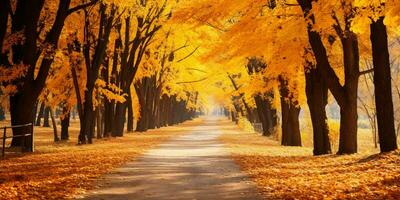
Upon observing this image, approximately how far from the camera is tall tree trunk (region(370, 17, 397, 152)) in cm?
1466

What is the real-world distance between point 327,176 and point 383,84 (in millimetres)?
4170

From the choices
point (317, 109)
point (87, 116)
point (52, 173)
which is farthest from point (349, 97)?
point (87, 116)

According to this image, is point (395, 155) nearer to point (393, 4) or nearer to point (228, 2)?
point (393, 4)

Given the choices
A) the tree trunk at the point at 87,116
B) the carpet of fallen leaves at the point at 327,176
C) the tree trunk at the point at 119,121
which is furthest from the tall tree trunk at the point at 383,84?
the tree trunk at the point at 119,121

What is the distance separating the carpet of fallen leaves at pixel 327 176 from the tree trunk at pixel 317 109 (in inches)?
77.9

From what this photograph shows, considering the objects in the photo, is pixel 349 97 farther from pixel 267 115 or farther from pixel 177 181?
pixel 267 115

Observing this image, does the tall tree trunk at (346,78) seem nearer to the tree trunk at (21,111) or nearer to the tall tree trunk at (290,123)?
the tall tree trunk at (290,123)

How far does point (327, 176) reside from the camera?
40.2 ft

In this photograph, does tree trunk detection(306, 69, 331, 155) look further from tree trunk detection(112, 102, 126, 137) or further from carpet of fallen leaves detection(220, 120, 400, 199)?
tree trunk detection(112, 102, 126, 137)

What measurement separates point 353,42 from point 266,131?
20921 mm

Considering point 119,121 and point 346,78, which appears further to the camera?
point 119,121

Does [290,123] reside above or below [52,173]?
above

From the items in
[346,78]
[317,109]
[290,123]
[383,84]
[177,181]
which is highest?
[346,78]

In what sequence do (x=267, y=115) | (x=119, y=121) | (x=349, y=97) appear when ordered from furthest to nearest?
(x=267, y=115)
(x=119, y=121)
(x=349, y=97)
